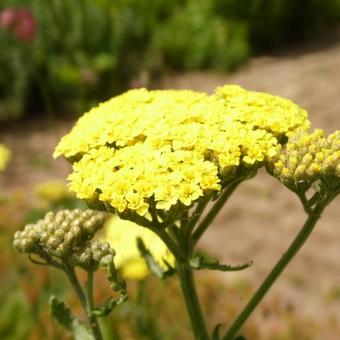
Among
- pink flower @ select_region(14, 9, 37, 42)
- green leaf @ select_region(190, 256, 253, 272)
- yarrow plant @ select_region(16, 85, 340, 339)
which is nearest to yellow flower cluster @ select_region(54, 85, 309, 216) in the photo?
yarrow plant @ select_region(16, 85, 340, 339)

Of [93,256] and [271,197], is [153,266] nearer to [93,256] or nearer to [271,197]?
[93,256]

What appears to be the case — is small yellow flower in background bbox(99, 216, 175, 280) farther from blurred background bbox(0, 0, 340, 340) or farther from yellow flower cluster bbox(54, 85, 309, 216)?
yellow flower cluster bbox(54, 85, 309, 216)

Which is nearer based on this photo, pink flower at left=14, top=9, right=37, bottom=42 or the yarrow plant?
the yarrow plant

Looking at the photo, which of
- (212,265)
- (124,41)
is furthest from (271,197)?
(212,265)

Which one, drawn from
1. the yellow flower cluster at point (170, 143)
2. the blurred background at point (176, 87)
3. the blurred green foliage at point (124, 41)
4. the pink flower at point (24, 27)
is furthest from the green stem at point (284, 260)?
the blurred green foliage at point (124, 41)

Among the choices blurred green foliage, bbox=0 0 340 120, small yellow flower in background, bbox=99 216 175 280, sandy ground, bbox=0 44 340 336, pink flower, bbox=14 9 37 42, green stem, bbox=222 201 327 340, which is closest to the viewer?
green stem, bbox=222 201 327 340

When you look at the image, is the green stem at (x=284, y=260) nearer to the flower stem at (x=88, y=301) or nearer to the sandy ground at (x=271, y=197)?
the flower stem at (x=88, y=301)
